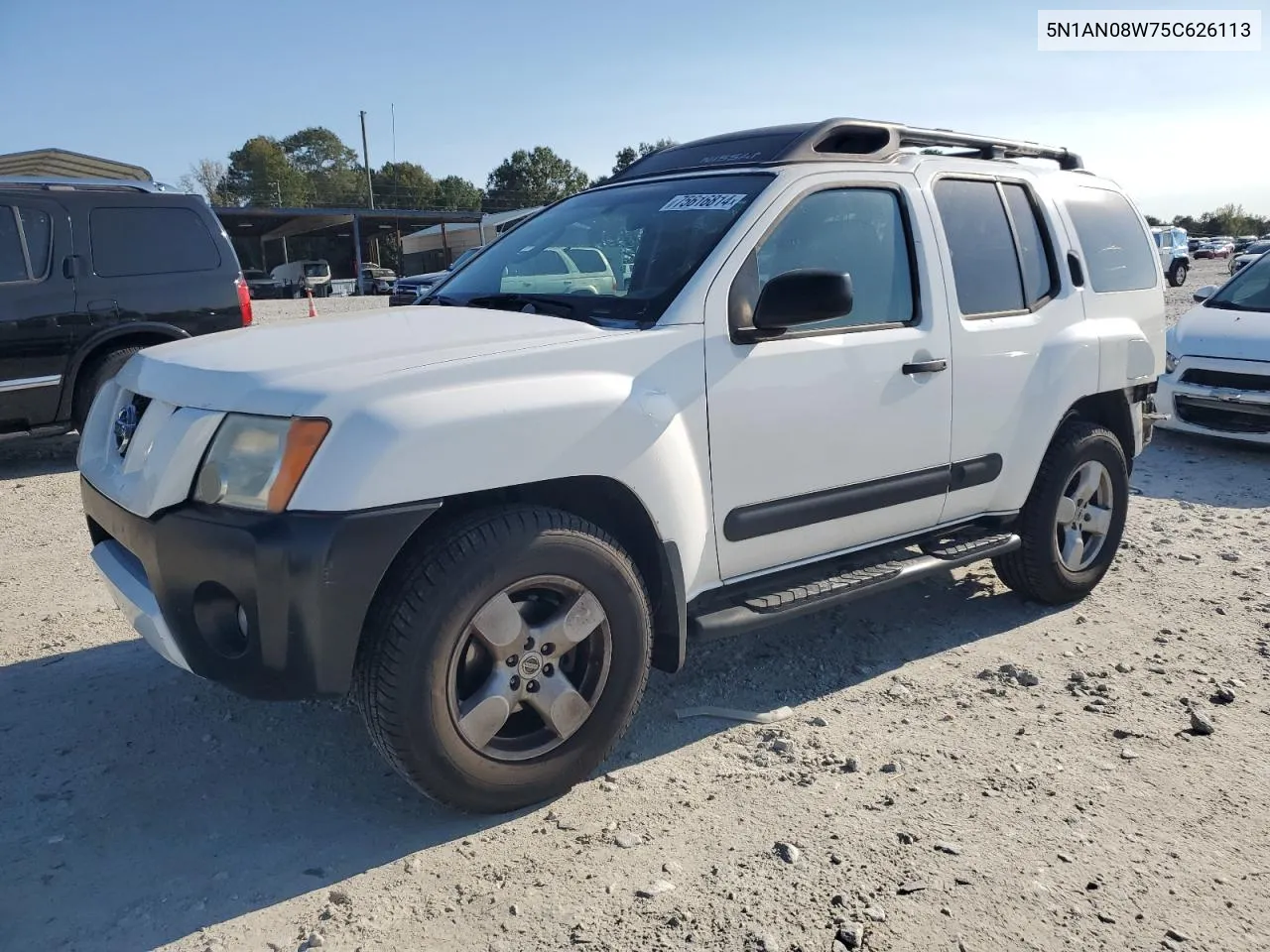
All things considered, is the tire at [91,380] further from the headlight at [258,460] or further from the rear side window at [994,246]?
the rear side window at [994,246]

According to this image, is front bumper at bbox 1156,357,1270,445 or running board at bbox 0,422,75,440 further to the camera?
front bumper at bbox 1156,357,1270,445

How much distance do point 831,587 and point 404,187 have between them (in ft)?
279

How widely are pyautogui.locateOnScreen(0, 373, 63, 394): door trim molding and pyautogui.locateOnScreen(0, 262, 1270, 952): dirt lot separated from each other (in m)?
3.28

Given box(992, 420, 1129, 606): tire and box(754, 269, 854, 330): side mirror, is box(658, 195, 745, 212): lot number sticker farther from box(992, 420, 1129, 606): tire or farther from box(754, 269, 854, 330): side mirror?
box(992, 420, 1129, 606): tire

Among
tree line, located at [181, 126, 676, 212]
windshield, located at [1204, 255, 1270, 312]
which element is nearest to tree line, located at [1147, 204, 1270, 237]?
tree line, located at [181, 126, 676, 212]

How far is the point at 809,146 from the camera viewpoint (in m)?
3.57

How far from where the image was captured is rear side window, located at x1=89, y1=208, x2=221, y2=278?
7387 mm

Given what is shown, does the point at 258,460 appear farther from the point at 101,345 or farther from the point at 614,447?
the point at 101,345

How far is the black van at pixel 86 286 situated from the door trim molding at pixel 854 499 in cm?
591

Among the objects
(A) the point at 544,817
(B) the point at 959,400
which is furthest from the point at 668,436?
(B) the point at 959,400

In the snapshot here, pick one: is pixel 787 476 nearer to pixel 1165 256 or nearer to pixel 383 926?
pixel 383 926

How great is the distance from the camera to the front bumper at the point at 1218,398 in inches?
295

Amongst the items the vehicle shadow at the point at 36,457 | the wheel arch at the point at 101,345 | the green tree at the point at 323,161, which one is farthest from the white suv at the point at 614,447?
the green tree at the point at 323,161

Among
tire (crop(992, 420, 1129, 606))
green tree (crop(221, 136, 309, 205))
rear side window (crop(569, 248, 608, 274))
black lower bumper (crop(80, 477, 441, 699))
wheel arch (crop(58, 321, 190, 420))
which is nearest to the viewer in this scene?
black lower bumper (crop(80, 477, 441, 699))
